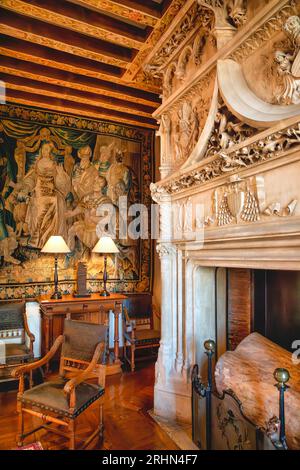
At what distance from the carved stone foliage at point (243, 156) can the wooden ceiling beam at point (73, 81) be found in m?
2.24

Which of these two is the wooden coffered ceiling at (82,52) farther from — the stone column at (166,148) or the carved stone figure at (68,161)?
the stone column at (166,148)

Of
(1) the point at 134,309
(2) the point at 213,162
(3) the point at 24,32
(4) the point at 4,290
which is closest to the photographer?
(2) the point at 213,162

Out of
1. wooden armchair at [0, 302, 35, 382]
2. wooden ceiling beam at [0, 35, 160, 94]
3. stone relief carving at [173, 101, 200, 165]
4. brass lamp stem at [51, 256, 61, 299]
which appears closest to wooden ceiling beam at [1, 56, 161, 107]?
wooden ceiling beam at [0, 35, 160, 94]

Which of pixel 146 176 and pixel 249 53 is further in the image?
pixel 146 176

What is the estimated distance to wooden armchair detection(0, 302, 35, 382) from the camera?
3658mm

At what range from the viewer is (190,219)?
294cm

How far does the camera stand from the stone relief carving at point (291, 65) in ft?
5.65

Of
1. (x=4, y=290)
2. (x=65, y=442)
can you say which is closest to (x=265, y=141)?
(x=65, y=442)

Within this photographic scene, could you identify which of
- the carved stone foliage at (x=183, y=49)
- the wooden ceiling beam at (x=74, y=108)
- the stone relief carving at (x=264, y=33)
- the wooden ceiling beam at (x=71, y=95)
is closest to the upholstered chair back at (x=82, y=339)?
the stone relief carving at (x=264, y=33)

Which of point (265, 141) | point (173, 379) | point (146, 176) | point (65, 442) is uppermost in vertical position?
point (146, 176)

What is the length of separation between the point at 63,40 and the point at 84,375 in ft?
11.5

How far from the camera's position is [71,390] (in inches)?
92.9
